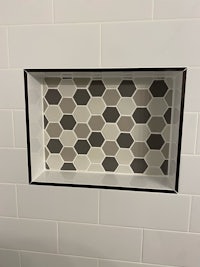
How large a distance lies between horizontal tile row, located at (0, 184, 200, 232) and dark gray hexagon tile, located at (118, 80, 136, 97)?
310mm

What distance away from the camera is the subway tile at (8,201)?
84cm

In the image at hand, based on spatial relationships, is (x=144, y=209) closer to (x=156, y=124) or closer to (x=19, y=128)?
(x=156, y=124)

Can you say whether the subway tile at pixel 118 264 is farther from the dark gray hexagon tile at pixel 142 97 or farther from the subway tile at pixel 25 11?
the subway tile at pixel 25 11

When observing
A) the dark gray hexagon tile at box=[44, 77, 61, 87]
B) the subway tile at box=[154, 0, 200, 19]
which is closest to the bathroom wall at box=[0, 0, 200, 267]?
the subway tile at box=[154, 0, 200, 19]

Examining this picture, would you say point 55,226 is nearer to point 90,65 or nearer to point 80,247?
point 80,247

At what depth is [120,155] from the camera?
89cm

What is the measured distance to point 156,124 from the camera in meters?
0.84

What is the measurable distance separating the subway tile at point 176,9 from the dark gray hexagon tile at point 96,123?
1.16 feet

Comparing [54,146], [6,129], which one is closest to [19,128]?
[6,129]

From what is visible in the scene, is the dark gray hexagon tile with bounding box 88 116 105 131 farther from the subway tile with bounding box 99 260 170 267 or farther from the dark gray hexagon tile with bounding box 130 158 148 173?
the subway tile with bounding box 99 260 170 267

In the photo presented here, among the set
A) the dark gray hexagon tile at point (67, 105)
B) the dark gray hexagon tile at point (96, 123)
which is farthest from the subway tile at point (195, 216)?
the dark gray hexagon tile at point (67, 105)

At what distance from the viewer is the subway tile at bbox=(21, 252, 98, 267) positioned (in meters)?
0.85

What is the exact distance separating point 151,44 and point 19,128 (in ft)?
1.48

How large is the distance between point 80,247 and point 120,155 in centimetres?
33
